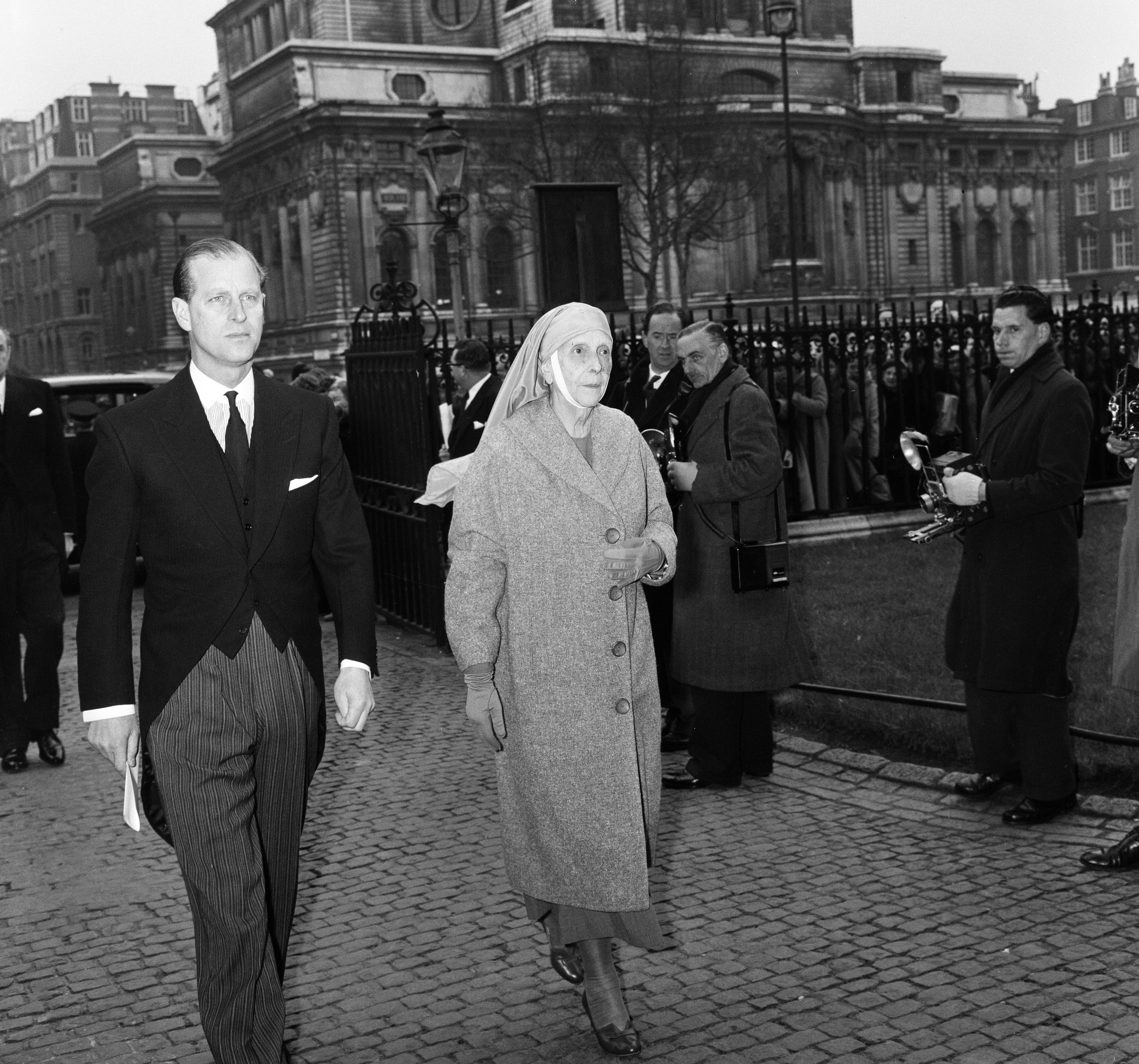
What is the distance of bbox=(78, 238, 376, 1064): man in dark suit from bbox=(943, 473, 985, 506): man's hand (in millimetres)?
2747

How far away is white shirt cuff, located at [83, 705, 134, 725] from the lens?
333 cm

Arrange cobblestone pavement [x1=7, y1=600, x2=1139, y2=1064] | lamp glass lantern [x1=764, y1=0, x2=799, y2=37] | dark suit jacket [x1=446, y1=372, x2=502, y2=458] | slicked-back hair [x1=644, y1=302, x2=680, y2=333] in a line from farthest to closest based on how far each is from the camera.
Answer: lamp glass lantern [x1=764, y1=0, x2=799, y2=37], dark suit jacket [x1=446, y1=372, x2=502, y2=458], slicked-back hair [x1=644, y1=302, x2=680, y2=333], cobblestone pavement [x1=7, y1=600, x2=1139, y2=1064]

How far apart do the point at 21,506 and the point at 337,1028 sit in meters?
3.79

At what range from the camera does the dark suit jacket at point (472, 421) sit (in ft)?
29.6

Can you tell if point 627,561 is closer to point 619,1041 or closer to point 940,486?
point 619,1041

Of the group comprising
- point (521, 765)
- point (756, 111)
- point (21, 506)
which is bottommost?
point (521, 765)

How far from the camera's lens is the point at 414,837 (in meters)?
5.87

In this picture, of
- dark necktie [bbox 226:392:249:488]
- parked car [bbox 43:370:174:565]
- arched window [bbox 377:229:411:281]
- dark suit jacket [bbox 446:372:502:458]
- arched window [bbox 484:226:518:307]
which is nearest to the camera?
dark necktie [bbox 226:392:249:488]

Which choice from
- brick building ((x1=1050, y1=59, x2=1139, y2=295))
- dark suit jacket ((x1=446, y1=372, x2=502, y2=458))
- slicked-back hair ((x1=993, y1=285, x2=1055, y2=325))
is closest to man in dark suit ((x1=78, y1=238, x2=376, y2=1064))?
slicked-back hair ((x1=993, y1=285, x2=1055, y2=325))

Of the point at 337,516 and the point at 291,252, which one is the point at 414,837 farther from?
the point at 291,252

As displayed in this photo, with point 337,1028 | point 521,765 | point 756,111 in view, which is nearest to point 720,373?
point 521,765

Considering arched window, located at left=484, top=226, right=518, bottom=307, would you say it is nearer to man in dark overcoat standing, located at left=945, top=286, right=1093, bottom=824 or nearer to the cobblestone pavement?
the cobblestone pavement

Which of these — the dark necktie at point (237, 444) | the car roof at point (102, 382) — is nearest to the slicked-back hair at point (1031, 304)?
the dark necktie at point (237, 444)

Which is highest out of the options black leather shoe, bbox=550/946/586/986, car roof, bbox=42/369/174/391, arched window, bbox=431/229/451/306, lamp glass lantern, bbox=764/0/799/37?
lamp glass lantern, bbox=764/0/799/37
